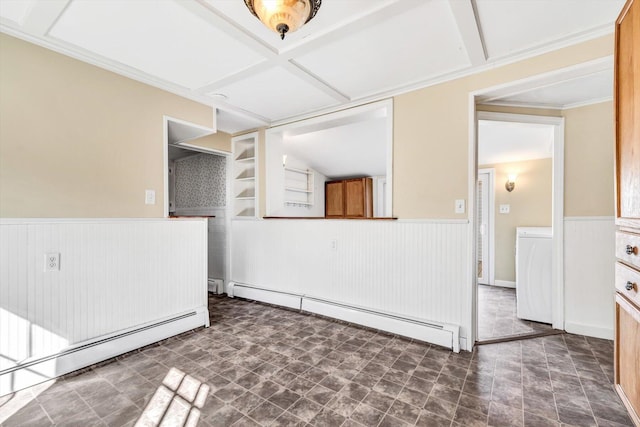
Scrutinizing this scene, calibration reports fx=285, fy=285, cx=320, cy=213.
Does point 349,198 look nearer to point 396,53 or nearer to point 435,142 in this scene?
point 435,142

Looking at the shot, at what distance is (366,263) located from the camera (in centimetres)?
300

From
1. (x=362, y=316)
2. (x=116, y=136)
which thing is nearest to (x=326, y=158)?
(x=362, y=316)

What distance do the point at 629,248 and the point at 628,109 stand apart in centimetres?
65

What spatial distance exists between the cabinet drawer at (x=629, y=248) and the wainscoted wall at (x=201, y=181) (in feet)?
13.3

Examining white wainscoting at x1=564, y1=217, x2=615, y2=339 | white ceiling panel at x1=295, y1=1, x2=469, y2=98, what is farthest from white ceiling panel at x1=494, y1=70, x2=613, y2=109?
white wainscoting at x1=564, y1=217, x2=615, y2=339

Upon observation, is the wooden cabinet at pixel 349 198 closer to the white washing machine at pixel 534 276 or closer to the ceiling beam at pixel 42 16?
the white washing machine at pixel 534 276

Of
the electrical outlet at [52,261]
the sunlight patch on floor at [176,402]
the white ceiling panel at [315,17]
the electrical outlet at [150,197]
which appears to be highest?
the white ceiling panel at [315,17]

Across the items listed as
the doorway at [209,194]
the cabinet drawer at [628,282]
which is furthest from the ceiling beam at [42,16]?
the cabinet drawer at [628,282]

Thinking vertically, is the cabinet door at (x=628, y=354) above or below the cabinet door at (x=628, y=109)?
below

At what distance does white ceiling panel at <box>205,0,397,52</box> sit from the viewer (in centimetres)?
163

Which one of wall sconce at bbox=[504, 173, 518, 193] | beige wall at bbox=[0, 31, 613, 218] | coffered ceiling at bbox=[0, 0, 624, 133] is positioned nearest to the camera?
coffered ceiling at bbox=[0, 0, 624, 133]

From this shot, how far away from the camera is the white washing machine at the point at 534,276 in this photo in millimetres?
2998

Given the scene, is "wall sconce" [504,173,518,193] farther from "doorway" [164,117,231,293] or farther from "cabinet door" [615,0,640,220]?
"doorway" [164,117,231,293]

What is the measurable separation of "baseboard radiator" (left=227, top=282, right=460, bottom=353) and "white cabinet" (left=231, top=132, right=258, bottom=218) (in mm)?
1084
